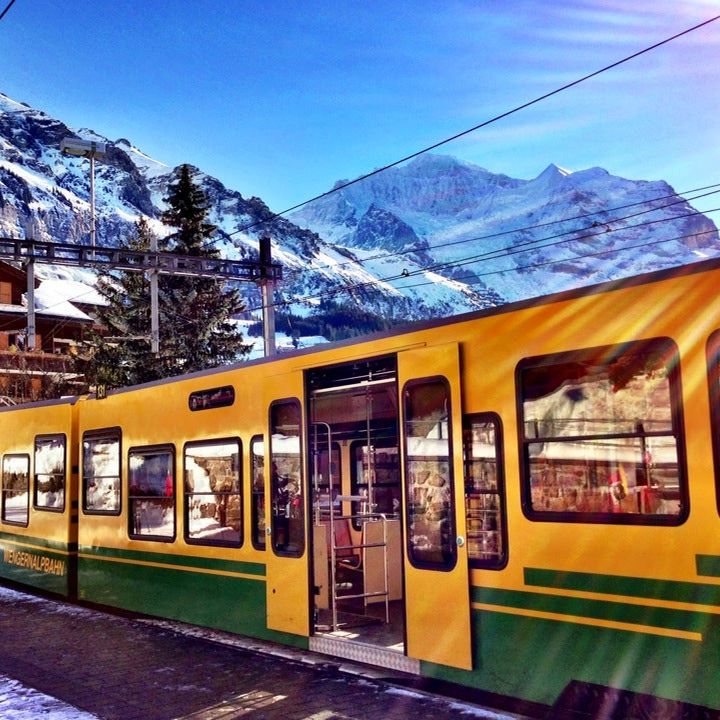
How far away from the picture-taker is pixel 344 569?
364 inches

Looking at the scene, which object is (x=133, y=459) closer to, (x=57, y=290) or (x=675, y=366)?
(x=675, y=366)

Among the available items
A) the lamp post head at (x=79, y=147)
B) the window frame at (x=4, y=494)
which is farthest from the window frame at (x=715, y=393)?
the lamp post head at (x=79, y=147)

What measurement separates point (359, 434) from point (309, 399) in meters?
2.61

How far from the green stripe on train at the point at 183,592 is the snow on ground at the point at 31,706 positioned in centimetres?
210

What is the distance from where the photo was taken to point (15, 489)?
46.3 feet

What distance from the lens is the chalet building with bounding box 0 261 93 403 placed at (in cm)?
3950

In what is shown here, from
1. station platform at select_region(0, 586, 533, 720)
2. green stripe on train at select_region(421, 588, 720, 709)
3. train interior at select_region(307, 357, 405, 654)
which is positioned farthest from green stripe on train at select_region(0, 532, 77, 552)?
green stripe on train at select_region(421, 588, 720, 709)

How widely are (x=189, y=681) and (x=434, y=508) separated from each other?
9.25 ft

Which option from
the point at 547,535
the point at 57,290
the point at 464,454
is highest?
the point at 57,290

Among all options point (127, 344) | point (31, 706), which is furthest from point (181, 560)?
point (127, 344)

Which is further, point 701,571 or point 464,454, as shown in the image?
point 464,454

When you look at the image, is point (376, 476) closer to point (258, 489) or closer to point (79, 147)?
point (258, 489)

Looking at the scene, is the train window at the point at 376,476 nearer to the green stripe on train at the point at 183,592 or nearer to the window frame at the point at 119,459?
the green stripe on train at the point at 183,592

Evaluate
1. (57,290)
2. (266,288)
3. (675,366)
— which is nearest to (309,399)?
(675,366)
